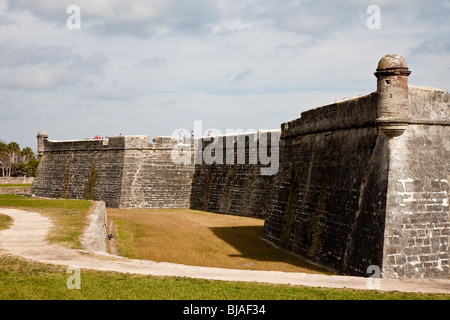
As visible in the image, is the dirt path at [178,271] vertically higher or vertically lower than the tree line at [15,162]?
A: lower

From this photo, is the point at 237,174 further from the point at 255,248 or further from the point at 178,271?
the point at 178,271

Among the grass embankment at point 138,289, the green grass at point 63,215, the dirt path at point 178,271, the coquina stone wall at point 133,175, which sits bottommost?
the dirt path at point 178,271

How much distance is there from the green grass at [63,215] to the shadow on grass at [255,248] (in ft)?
15.5

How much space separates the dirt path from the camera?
907cm

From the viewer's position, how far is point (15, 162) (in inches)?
2281

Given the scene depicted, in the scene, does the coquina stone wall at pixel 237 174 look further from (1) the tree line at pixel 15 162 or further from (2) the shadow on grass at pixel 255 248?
(1) the tree line at pixel 15 162

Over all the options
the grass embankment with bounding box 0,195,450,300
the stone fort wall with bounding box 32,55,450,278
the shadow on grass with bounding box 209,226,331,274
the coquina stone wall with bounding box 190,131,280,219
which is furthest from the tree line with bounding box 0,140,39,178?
the grass embankment with bounding box 0,195,450,300

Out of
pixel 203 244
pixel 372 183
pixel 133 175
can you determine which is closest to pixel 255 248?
pixel 203 244

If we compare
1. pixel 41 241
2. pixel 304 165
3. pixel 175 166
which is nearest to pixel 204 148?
pixel 175 166

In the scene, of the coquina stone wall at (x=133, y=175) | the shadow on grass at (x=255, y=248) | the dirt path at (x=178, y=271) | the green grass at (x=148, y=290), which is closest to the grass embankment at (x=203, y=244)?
the shadow on grass at (x=255, y=248)

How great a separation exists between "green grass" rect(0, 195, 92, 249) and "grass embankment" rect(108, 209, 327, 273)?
4.66 feet

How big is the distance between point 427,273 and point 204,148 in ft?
65.5

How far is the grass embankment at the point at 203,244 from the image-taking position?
13.1 metres
